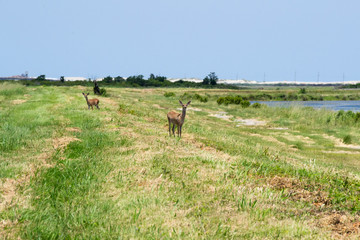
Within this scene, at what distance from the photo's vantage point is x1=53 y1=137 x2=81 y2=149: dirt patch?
427 inches

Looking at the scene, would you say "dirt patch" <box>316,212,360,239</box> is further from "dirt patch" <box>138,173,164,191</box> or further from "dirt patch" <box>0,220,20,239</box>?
"dirt patch" <box>0,220,20,239</box>

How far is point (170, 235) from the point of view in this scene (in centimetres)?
484

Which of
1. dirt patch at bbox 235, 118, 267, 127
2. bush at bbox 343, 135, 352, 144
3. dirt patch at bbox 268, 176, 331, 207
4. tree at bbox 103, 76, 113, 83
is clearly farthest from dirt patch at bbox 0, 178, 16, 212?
tree at bbox 103, 76, 113, 83

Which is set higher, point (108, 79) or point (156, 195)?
point (108, 79)

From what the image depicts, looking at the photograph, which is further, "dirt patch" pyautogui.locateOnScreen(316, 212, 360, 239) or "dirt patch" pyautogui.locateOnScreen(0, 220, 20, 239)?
"dirt patch" pyautogui.locateOnScreen(316, 212, 360, 239)

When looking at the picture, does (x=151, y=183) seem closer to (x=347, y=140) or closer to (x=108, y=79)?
(x=347, y=140)

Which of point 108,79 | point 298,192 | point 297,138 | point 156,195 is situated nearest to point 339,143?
point 297,138

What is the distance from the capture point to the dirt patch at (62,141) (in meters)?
10.9

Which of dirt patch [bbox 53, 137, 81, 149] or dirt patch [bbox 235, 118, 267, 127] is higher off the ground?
dirt patch [bbox 53, 137, 81, 149]

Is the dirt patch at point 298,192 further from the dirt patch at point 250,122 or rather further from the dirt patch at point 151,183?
the dirt patch at point 250,122

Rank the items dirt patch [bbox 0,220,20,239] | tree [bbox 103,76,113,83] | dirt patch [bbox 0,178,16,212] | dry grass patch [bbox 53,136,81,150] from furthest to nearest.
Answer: tree [bbox 103,76,113,83] → dry grass patch [bbox 53,136,81,150] → dirt patch [bbox 0,178,16,212] → dirt patch [bbox 0,220,20,239]

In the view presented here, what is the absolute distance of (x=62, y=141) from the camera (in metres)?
11.6

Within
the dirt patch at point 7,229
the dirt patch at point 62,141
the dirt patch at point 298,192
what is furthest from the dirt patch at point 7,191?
the dirt patch at point 298,192

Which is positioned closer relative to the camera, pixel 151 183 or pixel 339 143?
pixel 151 183
